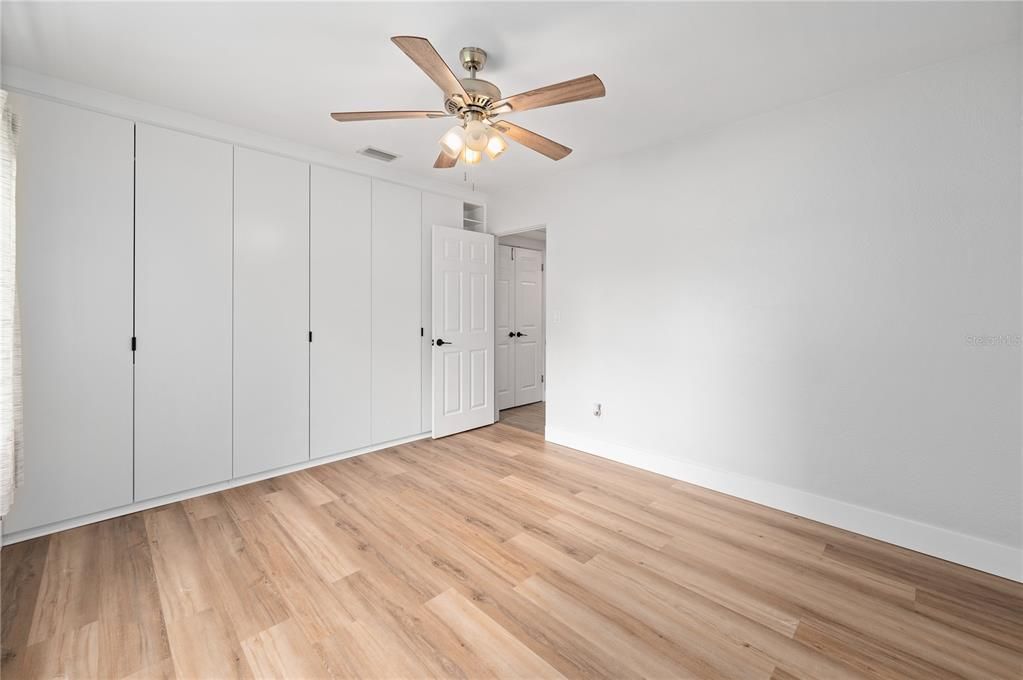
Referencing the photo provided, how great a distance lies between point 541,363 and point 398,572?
437 centimetres

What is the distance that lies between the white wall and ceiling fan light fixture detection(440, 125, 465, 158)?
5.33ft

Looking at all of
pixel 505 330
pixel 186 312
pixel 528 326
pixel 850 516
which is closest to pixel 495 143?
pixel 186 312

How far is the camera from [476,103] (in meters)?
2.08

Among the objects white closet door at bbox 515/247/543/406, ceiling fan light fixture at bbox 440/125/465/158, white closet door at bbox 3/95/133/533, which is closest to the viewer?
ceiling fan light fixture at bbox 440/125/465/158

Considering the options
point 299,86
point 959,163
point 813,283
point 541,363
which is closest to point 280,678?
point 299,86

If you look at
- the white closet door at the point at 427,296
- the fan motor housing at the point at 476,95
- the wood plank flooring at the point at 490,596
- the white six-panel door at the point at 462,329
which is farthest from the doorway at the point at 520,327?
the fan motor housing at the point at 476,95

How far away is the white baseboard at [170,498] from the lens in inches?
96.7

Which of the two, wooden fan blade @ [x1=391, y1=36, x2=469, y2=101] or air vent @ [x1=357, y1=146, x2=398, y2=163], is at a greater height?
air vent @ [x1=357, y1=146, x2=398, y2=163]

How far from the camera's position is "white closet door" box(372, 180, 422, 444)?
13.0ft

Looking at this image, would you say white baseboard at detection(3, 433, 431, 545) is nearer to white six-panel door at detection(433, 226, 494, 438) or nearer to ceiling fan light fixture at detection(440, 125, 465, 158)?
white six-panel door at detection(433, 226, 494, 438)

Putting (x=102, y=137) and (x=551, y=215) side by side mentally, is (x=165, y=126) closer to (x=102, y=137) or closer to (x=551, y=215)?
(x=102, y=137)

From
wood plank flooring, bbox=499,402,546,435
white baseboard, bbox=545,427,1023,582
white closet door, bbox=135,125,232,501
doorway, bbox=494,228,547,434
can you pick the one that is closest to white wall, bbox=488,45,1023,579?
white baseboard, bbox=545,427,1023,582

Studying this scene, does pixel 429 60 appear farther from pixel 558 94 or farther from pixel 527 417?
pixel 527 417

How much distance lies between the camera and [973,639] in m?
1.72
